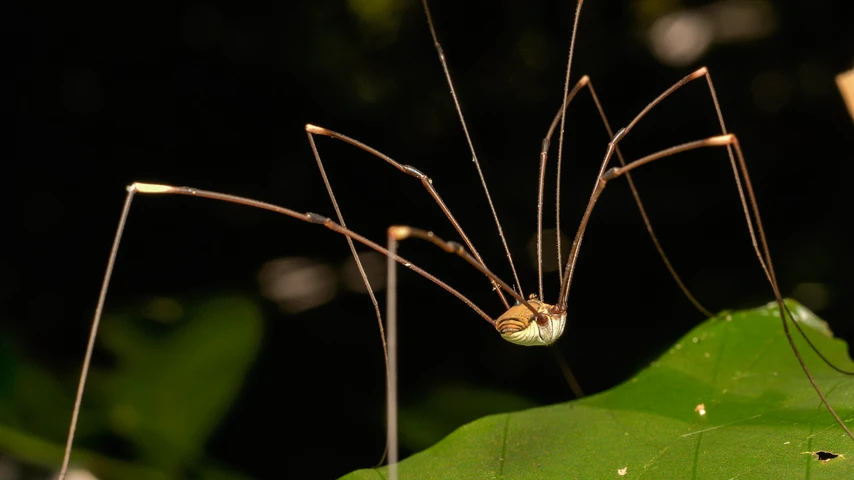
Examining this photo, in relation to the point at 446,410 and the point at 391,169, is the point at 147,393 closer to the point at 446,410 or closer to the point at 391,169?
the point at 446,410

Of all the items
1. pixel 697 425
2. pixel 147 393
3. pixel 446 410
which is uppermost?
pixel 147 393

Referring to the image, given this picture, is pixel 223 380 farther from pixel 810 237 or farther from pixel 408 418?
pixel 810 237

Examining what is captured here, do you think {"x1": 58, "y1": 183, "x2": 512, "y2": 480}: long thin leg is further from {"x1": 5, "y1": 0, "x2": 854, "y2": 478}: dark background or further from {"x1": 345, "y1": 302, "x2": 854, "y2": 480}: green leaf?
{"x1": 5, "y1": 0, "x2": 854, "y2": 478}: dark background

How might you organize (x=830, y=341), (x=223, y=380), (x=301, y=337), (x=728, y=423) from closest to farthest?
(x=728, y=423)
(x=830, y=341)
(x=223, y=380)
(x=301, y=337)

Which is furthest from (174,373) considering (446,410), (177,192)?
(446,410)

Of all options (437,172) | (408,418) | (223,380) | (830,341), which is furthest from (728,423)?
(437,172)

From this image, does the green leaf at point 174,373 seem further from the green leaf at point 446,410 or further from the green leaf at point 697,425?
the green leaf at point 697,425

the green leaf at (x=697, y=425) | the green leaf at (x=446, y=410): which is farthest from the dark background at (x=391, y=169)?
the green leaf at (x=697, y=425)
